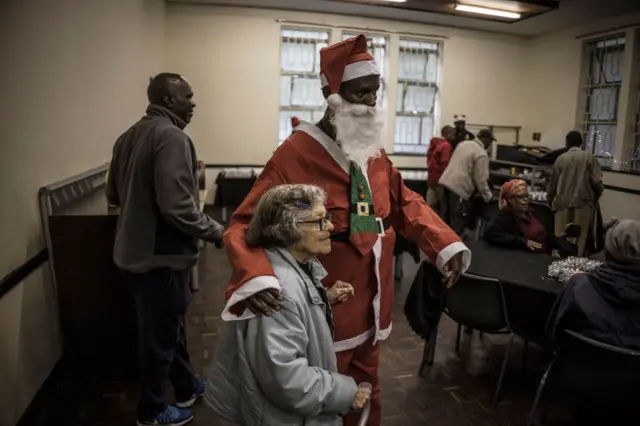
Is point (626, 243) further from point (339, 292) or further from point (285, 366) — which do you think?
point (285, 366)

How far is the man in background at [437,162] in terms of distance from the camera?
21.8 feet

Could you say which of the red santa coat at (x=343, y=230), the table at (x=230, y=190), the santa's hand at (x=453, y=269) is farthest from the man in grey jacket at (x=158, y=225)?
the table at (x=230, y=190)

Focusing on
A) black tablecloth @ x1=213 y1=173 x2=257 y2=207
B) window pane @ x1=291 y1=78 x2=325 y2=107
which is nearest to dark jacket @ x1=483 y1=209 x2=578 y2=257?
black tablecloth @ x1=213 y1=173 x2=257 y2=207

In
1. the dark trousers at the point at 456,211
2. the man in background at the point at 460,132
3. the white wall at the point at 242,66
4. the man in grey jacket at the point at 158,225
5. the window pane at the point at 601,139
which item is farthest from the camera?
the white wall at the point at 242,66

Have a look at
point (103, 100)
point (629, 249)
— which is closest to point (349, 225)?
point (629, 249)

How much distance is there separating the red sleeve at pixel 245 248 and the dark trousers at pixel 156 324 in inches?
31.8

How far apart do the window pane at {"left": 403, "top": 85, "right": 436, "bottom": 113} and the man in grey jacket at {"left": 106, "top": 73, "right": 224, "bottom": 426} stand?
6.59 meters

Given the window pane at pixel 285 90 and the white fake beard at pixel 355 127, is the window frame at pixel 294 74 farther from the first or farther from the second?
the white fake beard at pixel 355 127

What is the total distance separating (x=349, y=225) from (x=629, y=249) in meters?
1.25

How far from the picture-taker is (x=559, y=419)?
8.51ft

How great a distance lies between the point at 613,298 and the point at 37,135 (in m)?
2.69

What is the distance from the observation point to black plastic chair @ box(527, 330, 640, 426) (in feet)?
6.55

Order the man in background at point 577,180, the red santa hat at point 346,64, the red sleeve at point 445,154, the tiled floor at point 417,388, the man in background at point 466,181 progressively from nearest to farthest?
the red santa hat at point 346,64
the tiled floor at point 417,388
the man in background at point 577,180
the man in background at point 466,181
the red sleeve at point 445,154

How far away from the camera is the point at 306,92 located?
8.02m
